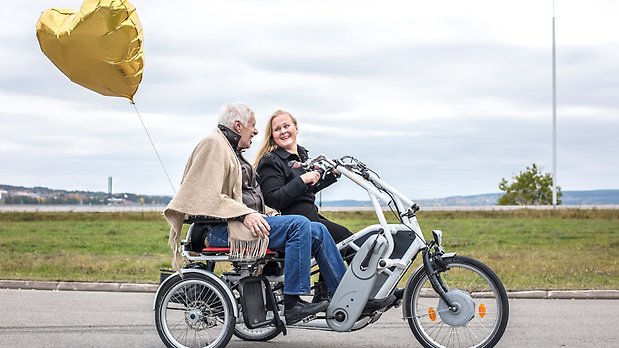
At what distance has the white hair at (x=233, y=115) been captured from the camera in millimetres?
7094

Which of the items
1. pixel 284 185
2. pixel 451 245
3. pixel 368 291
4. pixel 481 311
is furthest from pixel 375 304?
pixel 451 245

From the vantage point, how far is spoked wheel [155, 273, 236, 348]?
274 inches

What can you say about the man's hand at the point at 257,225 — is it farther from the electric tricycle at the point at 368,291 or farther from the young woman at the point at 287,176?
the young woman at the point at 287,176

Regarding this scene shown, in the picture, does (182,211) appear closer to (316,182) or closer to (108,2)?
(316,182)

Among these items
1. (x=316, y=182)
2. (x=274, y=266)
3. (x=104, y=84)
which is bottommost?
(x=274, y=266)

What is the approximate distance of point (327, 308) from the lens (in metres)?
6.84

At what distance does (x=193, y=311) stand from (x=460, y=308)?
5.79 feet

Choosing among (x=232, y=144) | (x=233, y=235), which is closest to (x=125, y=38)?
(x=232, y=144)

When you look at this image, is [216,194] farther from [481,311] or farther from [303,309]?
[481,311]

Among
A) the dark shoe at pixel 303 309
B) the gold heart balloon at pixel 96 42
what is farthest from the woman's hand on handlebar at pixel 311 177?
the gold heart balloon at pixel 96 42

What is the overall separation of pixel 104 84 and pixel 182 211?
4.26 ft

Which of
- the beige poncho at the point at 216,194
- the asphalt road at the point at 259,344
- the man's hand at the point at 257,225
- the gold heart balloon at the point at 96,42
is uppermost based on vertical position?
the gold heart balloon at the point at 96,42

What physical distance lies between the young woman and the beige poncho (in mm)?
318

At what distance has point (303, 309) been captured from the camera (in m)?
6.84
